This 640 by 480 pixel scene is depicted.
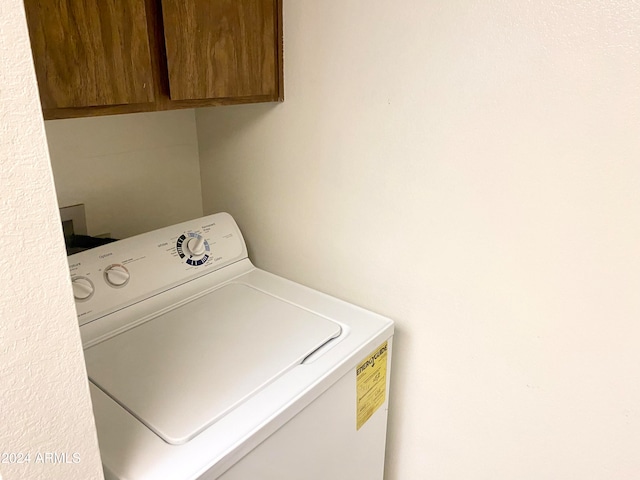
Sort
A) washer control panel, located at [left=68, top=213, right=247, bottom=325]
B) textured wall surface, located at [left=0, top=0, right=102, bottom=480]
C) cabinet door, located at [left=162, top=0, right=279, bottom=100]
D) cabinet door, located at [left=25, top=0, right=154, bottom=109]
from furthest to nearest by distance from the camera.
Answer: washer control panel, located at [left=68, top=213, right=247, bottom=325]
cabinet door, located at [left=162, top=0, right=279, bottom=100]
cabinet door, located at [left=25, top=0, right=154, bottom=109]
textured wall surface, located at [left=0, top=0, right=102, bottom=480]

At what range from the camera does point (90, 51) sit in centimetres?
79

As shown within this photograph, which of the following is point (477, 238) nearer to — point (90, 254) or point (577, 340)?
point (577, 340)

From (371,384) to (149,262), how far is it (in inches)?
23.2

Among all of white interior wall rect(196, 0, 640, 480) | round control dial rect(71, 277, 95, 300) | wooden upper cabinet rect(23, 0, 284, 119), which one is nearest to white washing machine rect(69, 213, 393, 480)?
round control dial rect(71, 277, 95, 300)

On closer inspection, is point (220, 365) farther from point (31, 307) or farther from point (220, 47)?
point (220, 47)

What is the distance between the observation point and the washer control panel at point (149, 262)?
40.1 inches

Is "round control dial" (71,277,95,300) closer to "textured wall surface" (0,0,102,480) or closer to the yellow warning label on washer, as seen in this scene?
"textured wall surface" (0,0,102,480)

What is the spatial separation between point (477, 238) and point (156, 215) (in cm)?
91

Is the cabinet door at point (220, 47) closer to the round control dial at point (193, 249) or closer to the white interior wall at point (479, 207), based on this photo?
the white interior wall at point (479, 207)

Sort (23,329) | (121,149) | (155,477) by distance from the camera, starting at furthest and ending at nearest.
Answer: (121,149) < (155,477) < (23,329)

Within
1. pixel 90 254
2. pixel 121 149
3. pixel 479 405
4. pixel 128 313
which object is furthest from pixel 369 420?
pixel 121 149

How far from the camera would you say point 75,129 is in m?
1.15

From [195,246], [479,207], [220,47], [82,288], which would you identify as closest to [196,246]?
[195,246]

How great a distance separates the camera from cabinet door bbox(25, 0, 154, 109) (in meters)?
0.73
